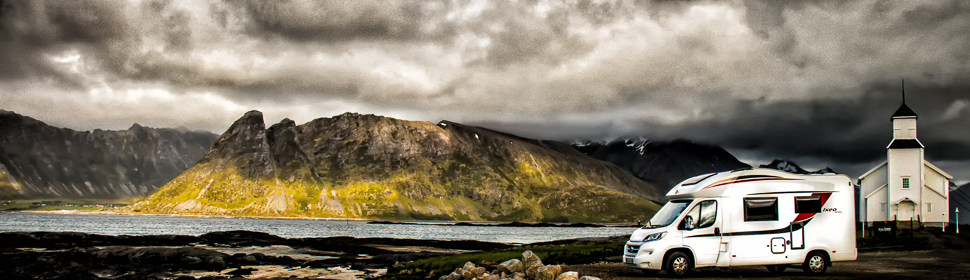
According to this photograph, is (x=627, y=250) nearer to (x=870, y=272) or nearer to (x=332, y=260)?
(x=870, y=272)

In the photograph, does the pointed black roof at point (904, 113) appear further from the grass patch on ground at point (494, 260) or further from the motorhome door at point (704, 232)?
the motorhome door at point (704, 232)

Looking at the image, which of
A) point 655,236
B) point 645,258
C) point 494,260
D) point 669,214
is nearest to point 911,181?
A: point 494,260

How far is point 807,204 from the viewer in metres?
22.9

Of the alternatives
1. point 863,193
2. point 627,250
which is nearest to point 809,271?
point 627,250

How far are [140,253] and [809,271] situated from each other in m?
48.8

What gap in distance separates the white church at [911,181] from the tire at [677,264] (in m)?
43.8

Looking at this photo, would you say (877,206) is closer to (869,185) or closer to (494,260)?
(869,185)

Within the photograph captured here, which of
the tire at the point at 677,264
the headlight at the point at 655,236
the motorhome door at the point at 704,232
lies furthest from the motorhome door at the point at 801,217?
the headlight at the point at 655,236

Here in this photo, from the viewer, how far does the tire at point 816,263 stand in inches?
915

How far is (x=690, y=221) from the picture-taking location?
22438 mm

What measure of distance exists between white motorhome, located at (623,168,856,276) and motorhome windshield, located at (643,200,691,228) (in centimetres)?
10

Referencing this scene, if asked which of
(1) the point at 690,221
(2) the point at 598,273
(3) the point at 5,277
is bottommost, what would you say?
(3) the point at 5,277

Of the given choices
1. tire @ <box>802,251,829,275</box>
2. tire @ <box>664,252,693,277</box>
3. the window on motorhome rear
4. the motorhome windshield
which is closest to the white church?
tire @ <box>802,251,829,275</box>

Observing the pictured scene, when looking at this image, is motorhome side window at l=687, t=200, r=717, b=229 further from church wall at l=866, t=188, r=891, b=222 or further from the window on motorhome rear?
church wall at l=866, t=188, r=891, b=222
